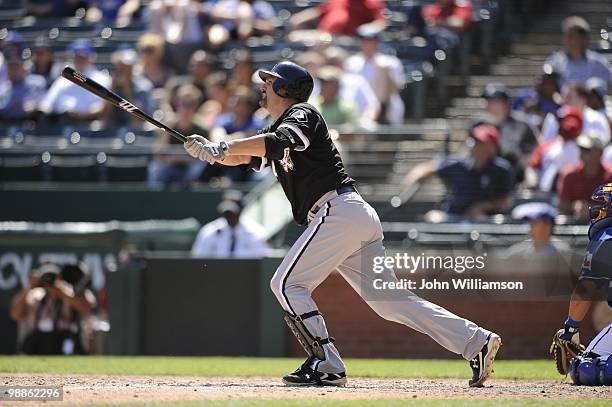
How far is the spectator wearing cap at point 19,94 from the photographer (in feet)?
54.1

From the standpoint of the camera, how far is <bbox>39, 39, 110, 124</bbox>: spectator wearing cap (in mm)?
16031

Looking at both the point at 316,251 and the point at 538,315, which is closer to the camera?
the point at 316,251

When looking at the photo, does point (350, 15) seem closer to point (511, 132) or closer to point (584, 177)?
point (511, 132)

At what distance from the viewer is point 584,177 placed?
1184cm

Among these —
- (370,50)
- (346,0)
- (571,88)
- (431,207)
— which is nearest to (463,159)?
(431,207)

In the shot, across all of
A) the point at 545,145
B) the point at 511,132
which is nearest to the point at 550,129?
the point at 545,145

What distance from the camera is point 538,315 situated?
37.5 feet

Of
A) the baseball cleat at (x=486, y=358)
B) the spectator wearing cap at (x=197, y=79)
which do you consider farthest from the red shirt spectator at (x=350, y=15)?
the baseball cleat at (x=486, y=358)

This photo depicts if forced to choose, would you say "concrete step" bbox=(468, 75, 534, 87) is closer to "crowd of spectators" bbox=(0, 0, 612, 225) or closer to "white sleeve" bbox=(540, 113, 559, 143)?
"crowd of spectators" bbox=(0, 0, 612, 225)

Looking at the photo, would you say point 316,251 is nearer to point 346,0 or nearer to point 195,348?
point 195,348

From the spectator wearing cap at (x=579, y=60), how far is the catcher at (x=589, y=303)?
620 centimetres

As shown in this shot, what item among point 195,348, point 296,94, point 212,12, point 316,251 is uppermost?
point 212,12

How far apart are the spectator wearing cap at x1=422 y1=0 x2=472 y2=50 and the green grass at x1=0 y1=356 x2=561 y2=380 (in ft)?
16.8

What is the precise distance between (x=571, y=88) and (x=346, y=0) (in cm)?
410
